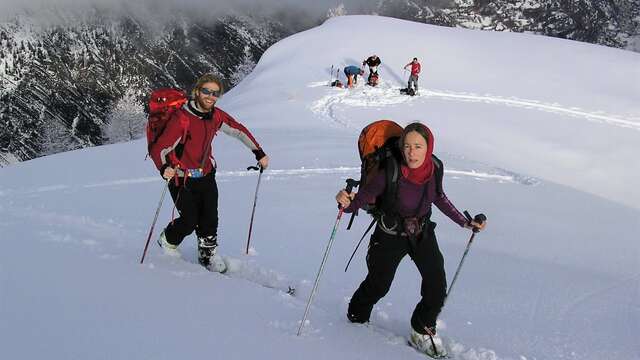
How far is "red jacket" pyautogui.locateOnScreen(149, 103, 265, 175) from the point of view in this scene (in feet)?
14.8

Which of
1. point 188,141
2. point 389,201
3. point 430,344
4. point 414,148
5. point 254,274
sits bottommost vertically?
point 254,274

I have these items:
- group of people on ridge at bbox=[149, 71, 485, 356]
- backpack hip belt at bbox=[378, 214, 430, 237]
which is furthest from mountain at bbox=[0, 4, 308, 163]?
backpack hip belt at bbox=[378, 214, 430, 237]

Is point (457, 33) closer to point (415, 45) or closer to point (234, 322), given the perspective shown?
point (415, 45)

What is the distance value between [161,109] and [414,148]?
2.43m

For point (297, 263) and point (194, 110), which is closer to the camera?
point (194, 110)

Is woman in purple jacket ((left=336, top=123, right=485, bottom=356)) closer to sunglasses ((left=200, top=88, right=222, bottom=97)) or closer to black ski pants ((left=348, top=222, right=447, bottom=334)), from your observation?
black ski pants ((left=348, top=222, right=447, bottom=334))

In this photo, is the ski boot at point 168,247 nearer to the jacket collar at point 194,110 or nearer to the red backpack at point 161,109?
the red backpack at point 161,109

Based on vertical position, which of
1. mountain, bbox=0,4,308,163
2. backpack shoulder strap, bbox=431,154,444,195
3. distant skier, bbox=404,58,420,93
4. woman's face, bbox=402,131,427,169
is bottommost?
mountain, bbox=0,4,308,163

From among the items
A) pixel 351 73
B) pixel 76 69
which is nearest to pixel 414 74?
pixel 351 73

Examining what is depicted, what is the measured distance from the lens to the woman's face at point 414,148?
3.29 meters

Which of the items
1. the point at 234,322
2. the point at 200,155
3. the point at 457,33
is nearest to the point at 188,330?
the point at 234,322

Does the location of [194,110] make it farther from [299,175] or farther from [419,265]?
[299,175]

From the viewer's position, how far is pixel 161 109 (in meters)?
4.50

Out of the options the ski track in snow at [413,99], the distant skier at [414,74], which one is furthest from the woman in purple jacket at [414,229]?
the distant skier at [414,74]
